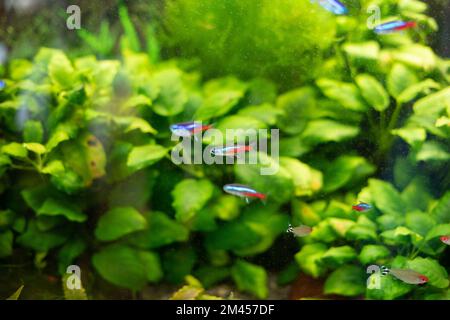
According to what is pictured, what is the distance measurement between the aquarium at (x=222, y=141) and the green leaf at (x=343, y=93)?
0.01 m

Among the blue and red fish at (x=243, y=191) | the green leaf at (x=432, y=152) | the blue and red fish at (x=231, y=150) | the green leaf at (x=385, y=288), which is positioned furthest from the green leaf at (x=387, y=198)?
the blue and red fish at (x=231, y=150)

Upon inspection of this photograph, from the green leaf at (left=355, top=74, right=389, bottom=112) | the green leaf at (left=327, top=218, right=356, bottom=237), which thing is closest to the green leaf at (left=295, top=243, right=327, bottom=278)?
the green leaf at (left=327, top=218, right=356, bottom=237)

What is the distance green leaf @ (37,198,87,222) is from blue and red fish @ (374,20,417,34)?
6.30 ft

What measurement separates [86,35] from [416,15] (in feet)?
5.97

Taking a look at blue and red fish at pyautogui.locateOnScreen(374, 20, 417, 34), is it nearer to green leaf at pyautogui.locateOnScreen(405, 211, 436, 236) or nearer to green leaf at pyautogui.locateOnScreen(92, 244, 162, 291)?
green leaf at pyautogui.locateOnScreen(405, 211, 436, 236)

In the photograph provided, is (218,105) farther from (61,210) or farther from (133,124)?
(61,210)

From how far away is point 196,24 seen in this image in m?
2.62

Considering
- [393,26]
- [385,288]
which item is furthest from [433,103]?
[385,288]

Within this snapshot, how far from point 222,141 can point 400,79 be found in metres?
1.04

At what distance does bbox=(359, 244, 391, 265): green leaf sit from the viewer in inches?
98.0

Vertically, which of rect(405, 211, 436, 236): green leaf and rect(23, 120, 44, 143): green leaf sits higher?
rect(23, 120, 44, 143): green leaf

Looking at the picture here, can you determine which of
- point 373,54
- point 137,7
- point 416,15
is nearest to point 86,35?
point 137,7

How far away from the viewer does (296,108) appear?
2.62m
